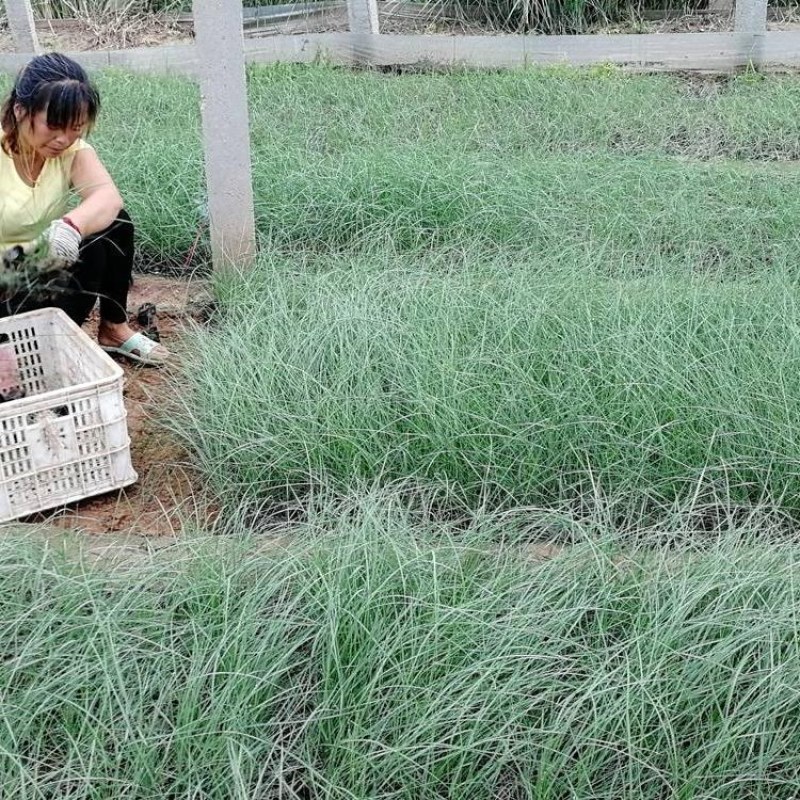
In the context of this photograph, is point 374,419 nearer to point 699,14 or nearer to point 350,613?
point 350,613

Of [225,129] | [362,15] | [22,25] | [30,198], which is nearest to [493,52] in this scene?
[362,15]

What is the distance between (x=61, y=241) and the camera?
2914 millimetres

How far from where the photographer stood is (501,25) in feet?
25.6

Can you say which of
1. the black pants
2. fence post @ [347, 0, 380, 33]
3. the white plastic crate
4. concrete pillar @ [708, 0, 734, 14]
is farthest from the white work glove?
concrete pillar @ [708, 0, 734, 14]

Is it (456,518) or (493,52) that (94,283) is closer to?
(456,518)

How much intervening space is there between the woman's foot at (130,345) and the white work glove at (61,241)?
42 centimetres

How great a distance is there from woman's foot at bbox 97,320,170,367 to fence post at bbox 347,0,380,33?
458cm

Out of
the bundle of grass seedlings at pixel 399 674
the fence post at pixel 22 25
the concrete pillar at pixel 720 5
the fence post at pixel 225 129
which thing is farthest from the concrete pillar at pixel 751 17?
the bundle of grass seedlings at pixel 399 674

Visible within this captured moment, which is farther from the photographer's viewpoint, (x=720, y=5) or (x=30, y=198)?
(x=720, y=5)

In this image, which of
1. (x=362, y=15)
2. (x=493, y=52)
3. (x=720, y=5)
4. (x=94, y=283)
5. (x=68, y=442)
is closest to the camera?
(x=68, y=442)

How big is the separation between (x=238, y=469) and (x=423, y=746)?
1063mm

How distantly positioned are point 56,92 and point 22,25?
4.98 meters

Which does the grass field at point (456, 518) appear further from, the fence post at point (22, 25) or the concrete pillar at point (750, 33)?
the fence post at point (22, 25)

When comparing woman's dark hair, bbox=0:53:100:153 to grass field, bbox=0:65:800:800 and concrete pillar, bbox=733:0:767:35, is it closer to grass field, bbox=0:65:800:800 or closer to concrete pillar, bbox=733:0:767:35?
grass field, bbox=0:65:800:800
